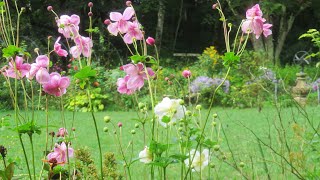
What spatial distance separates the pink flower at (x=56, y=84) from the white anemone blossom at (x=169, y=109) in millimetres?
263

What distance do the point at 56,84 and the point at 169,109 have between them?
33 cm

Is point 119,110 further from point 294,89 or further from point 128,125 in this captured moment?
point 294,89

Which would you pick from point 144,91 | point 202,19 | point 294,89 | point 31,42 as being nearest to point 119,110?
point 144,91

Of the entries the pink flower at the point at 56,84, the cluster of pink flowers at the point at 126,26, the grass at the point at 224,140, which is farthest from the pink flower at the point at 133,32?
the grass at the point at 224,140

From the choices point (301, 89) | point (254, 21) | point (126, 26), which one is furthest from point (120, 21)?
point (301, 89)

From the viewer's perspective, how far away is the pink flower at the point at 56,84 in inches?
60.8

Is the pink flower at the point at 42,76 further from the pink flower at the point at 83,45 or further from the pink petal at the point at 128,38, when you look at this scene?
the pink petal at the point at 128,38

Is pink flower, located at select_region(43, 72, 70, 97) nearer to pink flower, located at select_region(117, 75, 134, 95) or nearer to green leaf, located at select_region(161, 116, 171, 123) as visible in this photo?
pink flower, located at select_region(117, 75, 134, 95)

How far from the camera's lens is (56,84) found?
1.55 metres

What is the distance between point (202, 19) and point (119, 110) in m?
13.2

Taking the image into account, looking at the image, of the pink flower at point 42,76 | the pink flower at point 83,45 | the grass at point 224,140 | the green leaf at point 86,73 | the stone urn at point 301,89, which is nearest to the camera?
the green leaf at point 86,73

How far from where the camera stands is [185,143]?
1605 millimetres

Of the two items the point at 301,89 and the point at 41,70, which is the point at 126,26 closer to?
the point at 41,70

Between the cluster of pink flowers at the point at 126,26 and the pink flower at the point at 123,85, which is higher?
the cluster of pink flowers at the point at 126,26
